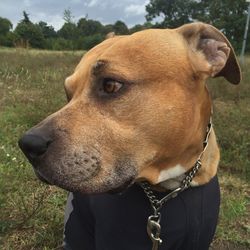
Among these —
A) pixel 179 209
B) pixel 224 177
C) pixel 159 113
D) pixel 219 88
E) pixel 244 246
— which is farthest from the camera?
pixel 219 88

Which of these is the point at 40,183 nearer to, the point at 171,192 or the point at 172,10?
the point at 171,192

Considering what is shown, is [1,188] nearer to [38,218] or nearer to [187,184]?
[38,218]

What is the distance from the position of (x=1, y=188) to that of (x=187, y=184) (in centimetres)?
188

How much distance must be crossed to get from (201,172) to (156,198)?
31 centimetres

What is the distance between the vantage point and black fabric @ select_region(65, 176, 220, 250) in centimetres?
271

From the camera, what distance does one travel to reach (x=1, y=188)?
161 inches

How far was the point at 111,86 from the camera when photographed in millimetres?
2402

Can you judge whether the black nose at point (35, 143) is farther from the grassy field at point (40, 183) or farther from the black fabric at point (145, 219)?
the grassy field at point (40, 183)

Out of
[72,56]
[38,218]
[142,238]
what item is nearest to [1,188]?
[38,218]

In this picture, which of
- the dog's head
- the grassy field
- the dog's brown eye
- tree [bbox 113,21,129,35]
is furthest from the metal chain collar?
tree [bbox 113,21,129,35]

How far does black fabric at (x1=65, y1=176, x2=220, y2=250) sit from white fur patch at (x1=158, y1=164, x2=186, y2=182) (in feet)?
0.41

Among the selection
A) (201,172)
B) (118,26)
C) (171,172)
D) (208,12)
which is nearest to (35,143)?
(171,172)

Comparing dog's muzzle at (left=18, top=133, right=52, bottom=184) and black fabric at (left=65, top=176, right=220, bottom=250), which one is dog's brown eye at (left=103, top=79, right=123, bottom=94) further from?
black fabric at (left=65, top=176, right=220, bottom=250)

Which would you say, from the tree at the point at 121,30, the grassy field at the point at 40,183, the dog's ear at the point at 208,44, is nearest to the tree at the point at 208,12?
the tree at the point at 121,30
